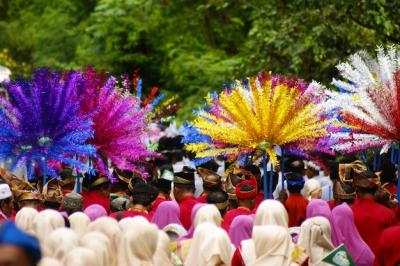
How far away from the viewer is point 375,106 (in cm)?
1187

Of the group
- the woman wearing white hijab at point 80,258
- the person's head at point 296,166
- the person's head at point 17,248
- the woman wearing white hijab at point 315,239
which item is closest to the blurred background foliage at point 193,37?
the person's head at point 296,166

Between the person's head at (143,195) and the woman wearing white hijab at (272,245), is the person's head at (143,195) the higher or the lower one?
the higher one

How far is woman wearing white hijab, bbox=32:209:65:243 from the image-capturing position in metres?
10.1

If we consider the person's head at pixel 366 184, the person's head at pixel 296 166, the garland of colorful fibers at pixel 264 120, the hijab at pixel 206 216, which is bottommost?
the hijab at pixel 206 216

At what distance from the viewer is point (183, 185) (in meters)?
13.2

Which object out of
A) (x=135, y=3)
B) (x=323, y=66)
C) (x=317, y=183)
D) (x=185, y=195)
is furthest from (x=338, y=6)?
(x=135, y=3)

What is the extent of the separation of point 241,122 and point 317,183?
218 centimetres

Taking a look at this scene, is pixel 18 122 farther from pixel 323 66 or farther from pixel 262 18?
pixel 262 18

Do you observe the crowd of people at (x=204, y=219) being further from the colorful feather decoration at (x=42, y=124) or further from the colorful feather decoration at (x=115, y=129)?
the colorful feather decoration at (x=115, y=129)

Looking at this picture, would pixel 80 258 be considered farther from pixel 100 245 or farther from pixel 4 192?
pixel 4 192

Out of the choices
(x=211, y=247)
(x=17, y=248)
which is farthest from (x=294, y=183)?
(x=17, y=248)

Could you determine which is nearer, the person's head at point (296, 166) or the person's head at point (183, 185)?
the person's head at point (183, 185)

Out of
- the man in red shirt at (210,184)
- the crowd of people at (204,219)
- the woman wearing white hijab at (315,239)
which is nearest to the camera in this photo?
the crowd of people at (204,219)

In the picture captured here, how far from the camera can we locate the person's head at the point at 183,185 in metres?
13.2
